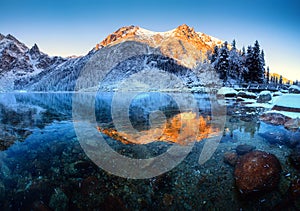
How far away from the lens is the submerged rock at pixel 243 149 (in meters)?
7.58

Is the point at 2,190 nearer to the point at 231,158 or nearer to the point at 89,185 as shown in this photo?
the point at 89,185

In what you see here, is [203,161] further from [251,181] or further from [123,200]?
[123,200]

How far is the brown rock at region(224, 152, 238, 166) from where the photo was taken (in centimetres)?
683

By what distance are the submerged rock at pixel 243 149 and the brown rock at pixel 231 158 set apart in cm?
38

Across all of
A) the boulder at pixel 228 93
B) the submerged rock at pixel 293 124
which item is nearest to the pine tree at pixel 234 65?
the boulder at pixel 228 93

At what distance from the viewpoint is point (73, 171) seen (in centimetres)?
674

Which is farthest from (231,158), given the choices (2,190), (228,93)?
(228,93)

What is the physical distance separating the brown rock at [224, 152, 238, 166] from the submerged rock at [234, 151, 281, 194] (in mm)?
682

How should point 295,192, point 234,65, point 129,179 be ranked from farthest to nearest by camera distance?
point 234,65, point 129,179, point 295,192

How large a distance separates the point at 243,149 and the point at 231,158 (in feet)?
4.01

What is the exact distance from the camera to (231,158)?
7066mm

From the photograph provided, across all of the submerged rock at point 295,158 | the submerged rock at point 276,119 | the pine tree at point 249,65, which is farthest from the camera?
the pine tree at point 249,65

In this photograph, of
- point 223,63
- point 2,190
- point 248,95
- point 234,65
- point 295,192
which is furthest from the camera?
point 234,65

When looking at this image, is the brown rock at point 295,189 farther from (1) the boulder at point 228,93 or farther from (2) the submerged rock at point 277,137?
(1) the boulder at point 228,93
